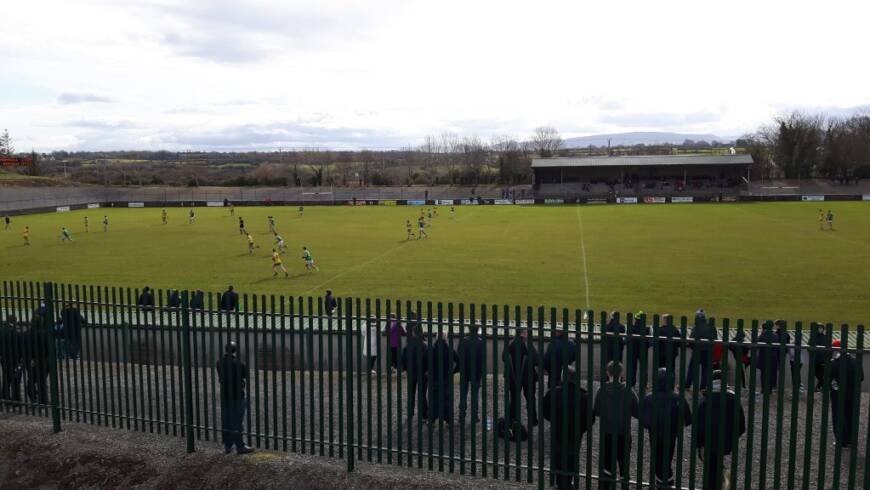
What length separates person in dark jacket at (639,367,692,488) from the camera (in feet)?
22.3

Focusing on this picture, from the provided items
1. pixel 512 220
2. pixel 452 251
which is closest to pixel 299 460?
pixel 452 251

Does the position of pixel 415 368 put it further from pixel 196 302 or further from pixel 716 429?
pixel 196 302

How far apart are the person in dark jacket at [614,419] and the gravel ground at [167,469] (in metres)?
1.05

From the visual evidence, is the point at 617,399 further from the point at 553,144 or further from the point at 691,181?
the point at 553,144

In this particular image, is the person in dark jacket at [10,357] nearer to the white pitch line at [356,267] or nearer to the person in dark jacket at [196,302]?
the person in dark jacket at [196,302]

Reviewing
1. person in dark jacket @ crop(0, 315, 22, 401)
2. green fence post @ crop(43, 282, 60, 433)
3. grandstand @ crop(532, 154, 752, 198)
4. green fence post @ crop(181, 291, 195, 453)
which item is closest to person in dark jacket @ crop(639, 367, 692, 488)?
green fence post @ crop(181, 291, 195, 453)

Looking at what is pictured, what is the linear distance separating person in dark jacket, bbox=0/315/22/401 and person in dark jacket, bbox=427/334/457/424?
6159mm

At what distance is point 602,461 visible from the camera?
6.94m

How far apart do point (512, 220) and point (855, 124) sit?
95.3m

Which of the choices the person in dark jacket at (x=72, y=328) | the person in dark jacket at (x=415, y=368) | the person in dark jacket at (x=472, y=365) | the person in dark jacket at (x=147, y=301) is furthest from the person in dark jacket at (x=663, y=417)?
the person in dark jacket at (x=72, y=328)

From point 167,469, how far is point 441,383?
337cm

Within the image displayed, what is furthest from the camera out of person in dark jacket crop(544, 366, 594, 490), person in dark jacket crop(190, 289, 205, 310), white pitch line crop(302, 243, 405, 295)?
white pitch line crop(302, 243, 405, 295)

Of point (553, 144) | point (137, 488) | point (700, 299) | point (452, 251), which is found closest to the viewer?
point (137, 488)

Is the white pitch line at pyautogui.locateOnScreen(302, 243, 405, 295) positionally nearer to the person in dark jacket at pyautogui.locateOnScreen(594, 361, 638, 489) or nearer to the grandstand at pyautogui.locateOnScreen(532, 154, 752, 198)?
the person in dark jacket at pyautogui.locateOnScreen(594, 361, 638, 489)
